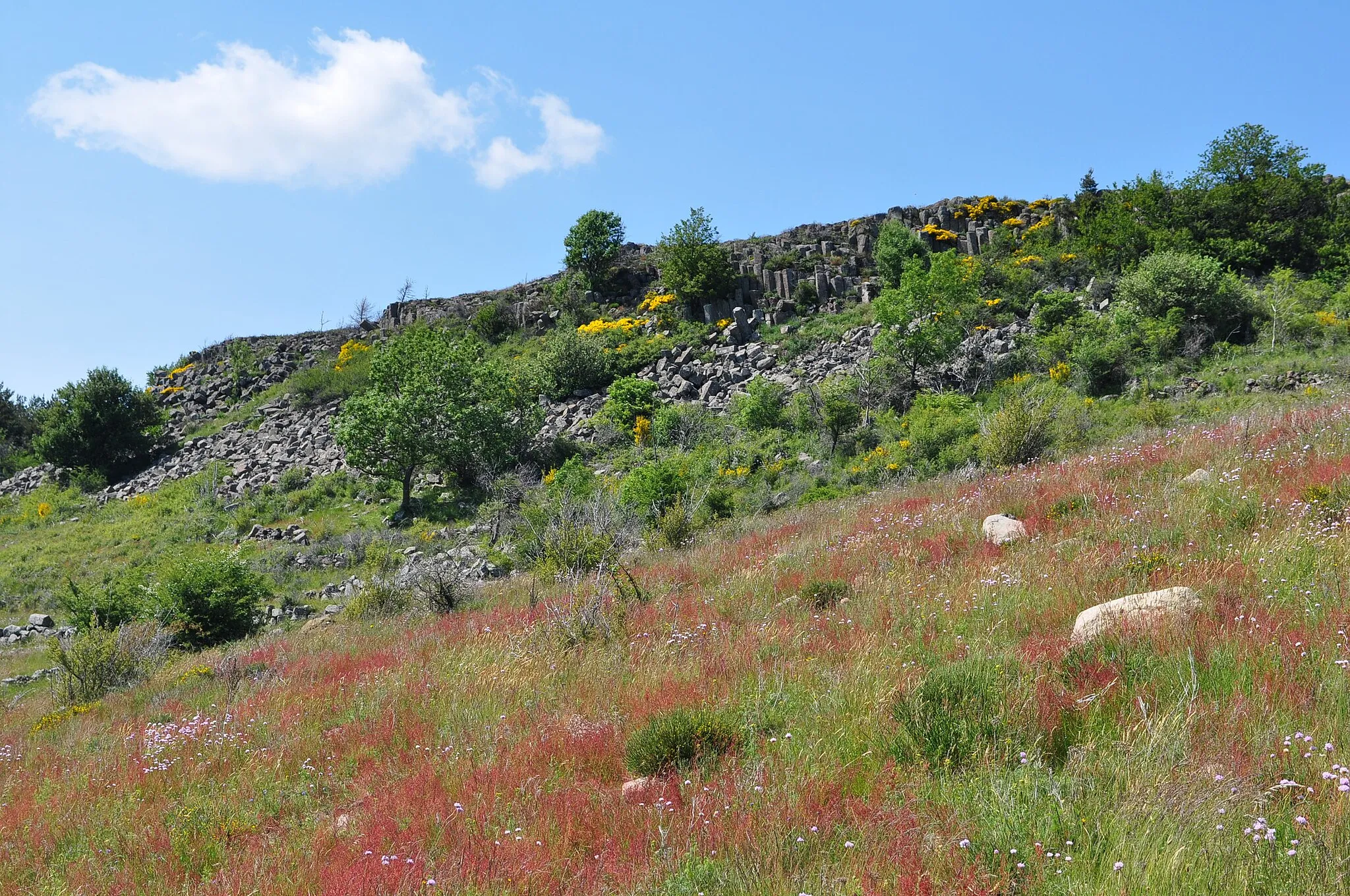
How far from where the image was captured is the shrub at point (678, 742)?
13.9ft

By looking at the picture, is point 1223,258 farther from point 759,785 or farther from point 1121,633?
point 759,785

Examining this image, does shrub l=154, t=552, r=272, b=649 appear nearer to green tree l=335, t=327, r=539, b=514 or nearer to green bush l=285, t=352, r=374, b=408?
green tree l=335, t=327, r=539, b=514

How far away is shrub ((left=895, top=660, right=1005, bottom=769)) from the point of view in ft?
12.1

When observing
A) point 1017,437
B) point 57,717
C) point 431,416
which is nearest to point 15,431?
point 431,416

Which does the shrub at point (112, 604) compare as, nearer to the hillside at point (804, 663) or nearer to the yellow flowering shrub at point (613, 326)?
the hillside at point (804, 663)

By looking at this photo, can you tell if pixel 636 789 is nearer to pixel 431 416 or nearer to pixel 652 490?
pixel 652 490

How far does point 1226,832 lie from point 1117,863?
1.96 ft

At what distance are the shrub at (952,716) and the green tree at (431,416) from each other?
2630cm

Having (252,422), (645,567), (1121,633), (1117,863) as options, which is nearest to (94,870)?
(1117,863)

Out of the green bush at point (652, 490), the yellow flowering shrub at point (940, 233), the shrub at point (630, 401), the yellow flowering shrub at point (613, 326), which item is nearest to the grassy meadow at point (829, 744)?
the green bush at point (652, 490)

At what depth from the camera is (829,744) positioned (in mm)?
4016

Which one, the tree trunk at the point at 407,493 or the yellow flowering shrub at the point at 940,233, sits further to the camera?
the yellow flowering shrub at the point at 940,233

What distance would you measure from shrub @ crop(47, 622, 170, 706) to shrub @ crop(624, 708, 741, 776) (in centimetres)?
1027

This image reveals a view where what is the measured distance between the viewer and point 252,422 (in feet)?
137
